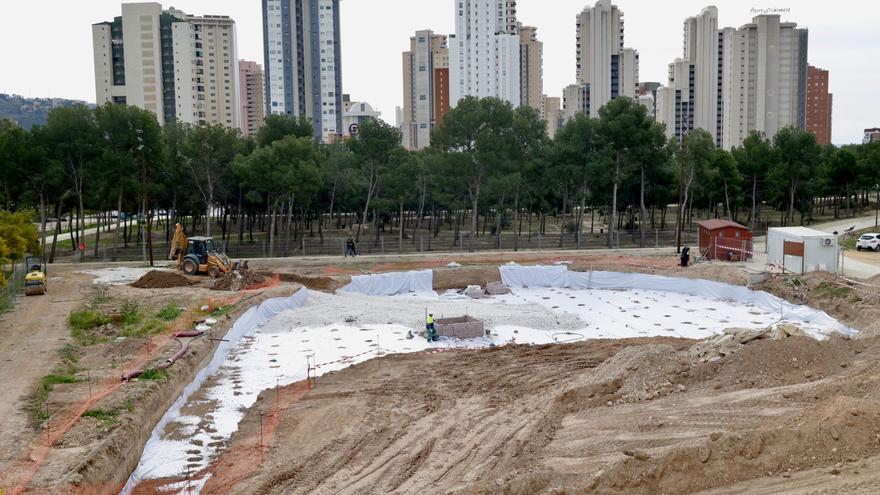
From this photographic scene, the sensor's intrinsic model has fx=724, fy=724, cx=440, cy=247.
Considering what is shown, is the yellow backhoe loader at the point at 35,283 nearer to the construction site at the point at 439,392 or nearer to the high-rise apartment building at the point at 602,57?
the construction site at the point at 439,392

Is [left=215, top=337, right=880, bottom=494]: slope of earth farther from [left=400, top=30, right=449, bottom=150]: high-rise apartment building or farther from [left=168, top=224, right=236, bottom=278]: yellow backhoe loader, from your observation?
[left=400, top=30, right=449, bottom=150]: high-rise apartment building

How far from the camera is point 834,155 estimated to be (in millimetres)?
70375

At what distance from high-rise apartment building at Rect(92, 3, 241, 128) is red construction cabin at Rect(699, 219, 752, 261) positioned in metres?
95.2

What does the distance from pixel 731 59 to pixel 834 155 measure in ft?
216

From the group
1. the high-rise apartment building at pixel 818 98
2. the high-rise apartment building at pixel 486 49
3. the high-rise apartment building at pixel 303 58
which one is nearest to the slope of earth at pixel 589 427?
the high-rise apartment building at pixel 303 58

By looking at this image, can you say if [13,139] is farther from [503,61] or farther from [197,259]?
[503,61]

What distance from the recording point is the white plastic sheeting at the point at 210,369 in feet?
46.7

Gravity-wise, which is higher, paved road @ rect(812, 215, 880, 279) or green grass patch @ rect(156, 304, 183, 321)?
paved road @ rect(812, 215, 880, 279)

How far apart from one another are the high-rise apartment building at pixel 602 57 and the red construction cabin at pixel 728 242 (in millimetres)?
97143

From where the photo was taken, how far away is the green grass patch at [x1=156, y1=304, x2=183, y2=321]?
1016 inches

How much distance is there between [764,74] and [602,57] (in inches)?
1116

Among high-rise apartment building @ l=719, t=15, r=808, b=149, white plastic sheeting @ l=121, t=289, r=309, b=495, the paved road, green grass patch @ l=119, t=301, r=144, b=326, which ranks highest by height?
high-rise apartment building @ l=719, t=15, r=808, b=149

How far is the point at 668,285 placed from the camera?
34656 millimetres

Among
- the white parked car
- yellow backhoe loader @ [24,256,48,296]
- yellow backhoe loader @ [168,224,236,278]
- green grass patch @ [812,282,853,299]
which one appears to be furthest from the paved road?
yellow backhoe loader @ [24,256,48,296]
